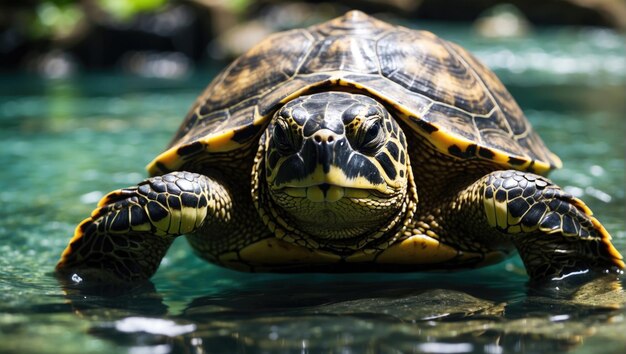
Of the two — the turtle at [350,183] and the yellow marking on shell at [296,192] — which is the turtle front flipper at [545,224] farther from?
the yellow marking on shell at [296,192]

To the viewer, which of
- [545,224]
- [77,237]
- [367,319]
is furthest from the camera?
[77,237]

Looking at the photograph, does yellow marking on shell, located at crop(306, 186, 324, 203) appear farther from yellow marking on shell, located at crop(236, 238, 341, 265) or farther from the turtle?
yellow marking on shell, located at crop(236, 238, 341, 265)

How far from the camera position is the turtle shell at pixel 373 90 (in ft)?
14.3

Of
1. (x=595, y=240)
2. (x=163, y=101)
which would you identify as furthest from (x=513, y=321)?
Answer: (x=163, y=101)

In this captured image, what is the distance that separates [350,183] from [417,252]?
774mm

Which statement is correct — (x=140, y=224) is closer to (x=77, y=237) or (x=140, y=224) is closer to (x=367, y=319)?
(x=77, y=237)

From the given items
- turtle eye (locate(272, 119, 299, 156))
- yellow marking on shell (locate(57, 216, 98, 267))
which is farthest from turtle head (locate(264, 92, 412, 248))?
yellow marking on shell (locate(57, 216, 98, 267))

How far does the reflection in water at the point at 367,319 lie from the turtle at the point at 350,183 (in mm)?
296

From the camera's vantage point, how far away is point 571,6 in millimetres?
30453

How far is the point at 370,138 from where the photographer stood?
392 centimetres

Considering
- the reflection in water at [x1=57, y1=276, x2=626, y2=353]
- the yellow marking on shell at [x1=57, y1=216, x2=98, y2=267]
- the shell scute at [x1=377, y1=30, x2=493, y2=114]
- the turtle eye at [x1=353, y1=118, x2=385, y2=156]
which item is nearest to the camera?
the reflection in water at [x1=57, y1=276, x2=626, y2=353]

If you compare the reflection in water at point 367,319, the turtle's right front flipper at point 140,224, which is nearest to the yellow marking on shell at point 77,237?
the turtle's right front flipper at point 140,224

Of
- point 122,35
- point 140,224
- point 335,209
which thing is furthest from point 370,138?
point 122,35

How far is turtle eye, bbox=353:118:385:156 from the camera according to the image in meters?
3.88
